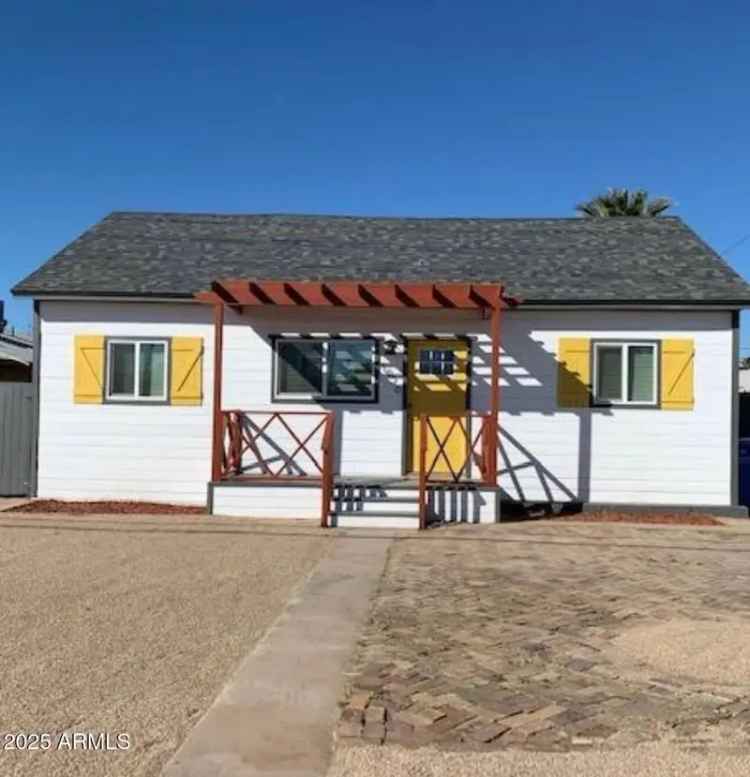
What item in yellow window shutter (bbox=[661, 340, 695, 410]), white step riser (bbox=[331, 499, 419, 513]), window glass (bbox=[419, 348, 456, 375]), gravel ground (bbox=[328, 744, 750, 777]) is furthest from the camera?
window glass (bbox=[419, 348, 456, 375])

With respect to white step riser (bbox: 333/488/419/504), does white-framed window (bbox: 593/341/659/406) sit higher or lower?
higher

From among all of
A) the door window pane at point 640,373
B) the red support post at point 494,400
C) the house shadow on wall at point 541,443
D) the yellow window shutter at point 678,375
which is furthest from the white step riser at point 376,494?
the yellow window shutter at point 678,375

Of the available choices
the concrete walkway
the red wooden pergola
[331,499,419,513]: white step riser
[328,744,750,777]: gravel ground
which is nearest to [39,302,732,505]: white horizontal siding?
the red wooden pergola

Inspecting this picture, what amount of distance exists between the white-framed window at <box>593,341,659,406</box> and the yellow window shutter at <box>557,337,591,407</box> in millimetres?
127

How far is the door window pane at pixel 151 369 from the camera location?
508 inches

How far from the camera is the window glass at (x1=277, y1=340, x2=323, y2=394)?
12.9 m

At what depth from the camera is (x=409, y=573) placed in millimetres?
7961

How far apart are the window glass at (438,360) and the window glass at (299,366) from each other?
62.2 inches

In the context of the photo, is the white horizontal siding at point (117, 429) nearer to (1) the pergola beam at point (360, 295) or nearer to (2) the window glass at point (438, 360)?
(1) the pergola beam at point (360, 295)

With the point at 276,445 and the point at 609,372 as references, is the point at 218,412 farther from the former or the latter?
the point at 609,372

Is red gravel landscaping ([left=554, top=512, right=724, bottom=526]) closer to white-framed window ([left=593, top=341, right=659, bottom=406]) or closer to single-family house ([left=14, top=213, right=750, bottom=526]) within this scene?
single-family house ([left=14, top=213, right=750, bottom=526])

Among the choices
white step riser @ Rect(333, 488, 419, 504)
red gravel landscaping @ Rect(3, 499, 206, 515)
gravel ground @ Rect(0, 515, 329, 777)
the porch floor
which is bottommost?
gravel ground @ Rect(0, 515, 329, 777)

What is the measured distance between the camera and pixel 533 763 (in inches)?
146

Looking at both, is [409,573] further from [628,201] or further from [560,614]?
[628,201]
